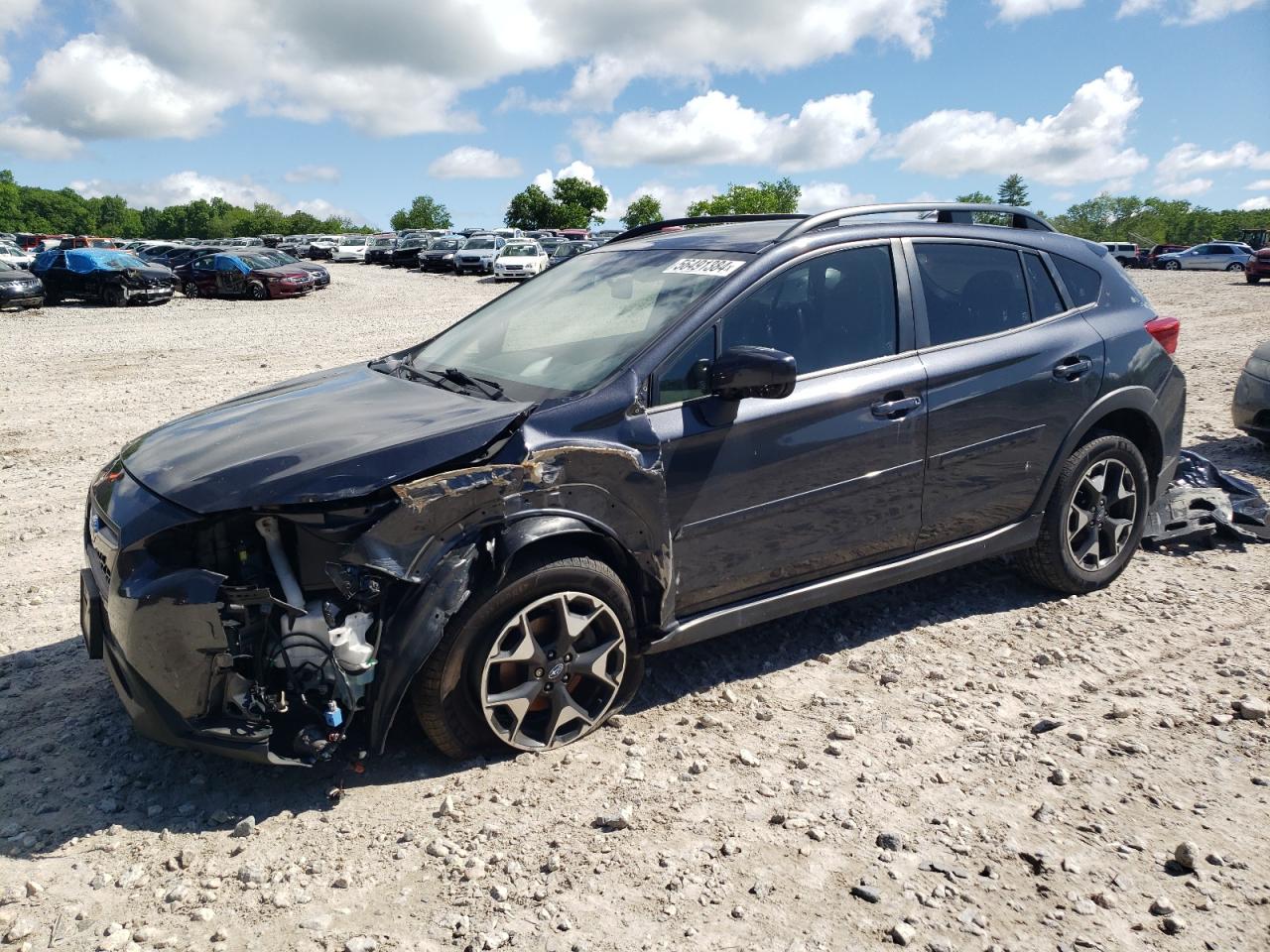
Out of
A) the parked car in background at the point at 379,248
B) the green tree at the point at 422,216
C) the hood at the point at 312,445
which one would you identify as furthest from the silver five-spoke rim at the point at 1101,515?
the green tree at the point at 422,216

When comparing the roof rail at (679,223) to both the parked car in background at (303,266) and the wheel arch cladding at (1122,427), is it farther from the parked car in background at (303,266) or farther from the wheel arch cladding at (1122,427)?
the parked car in background at (303,266)

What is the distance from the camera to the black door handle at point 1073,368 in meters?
4.36

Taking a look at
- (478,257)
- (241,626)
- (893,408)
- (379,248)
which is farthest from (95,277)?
(379,248)

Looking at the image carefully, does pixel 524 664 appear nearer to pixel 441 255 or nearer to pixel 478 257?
pixel 478 257

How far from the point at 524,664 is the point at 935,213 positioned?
9.61 ft

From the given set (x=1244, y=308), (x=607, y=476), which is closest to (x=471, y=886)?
(x=607, y=476)

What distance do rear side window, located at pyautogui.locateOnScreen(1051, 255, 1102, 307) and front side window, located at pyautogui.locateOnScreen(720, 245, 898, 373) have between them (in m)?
1.15

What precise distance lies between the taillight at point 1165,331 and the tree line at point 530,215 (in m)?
84.0

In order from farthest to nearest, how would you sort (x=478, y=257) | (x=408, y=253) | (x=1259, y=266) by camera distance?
(x=408, y=253), (x=478, y=257), (x=1259, y=266)

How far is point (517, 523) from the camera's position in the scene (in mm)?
3109

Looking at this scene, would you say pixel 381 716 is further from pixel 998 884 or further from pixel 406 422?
pixel 998 884

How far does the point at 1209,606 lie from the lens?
4637 mm

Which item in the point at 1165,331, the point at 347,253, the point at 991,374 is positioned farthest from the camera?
the point at 347,253

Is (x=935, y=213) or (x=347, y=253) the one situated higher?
(x=347, y=253)
